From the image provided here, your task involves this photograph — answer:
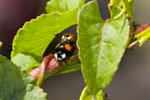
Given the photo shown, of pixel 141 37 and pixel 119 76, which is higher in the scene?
pixel 141 37

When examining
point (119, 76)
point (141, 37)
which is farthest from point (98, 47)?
point (119, 76)

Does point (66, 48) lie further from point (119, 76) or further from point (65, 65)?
point (119, 76)

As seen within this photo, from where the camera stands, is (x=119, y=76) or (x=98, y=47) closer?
(x=98, y=47)

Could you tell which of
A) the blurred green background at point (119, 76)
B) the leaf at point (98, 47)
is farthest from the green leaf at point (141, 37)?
the blurred green background at point (119, 76)

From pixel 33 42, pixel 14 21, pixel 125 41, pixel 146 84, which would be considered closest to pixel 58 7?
pixel 33 42

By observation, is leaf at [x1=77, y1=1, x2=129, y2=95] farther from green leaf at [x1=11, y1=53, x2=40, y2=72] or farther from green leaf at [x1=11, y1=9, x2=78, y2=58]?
green leaf at [x1=11, y1=53, x2=40, y2=72]

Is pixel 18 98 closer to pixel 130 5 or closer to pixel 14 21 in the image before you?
pixel 130 5
